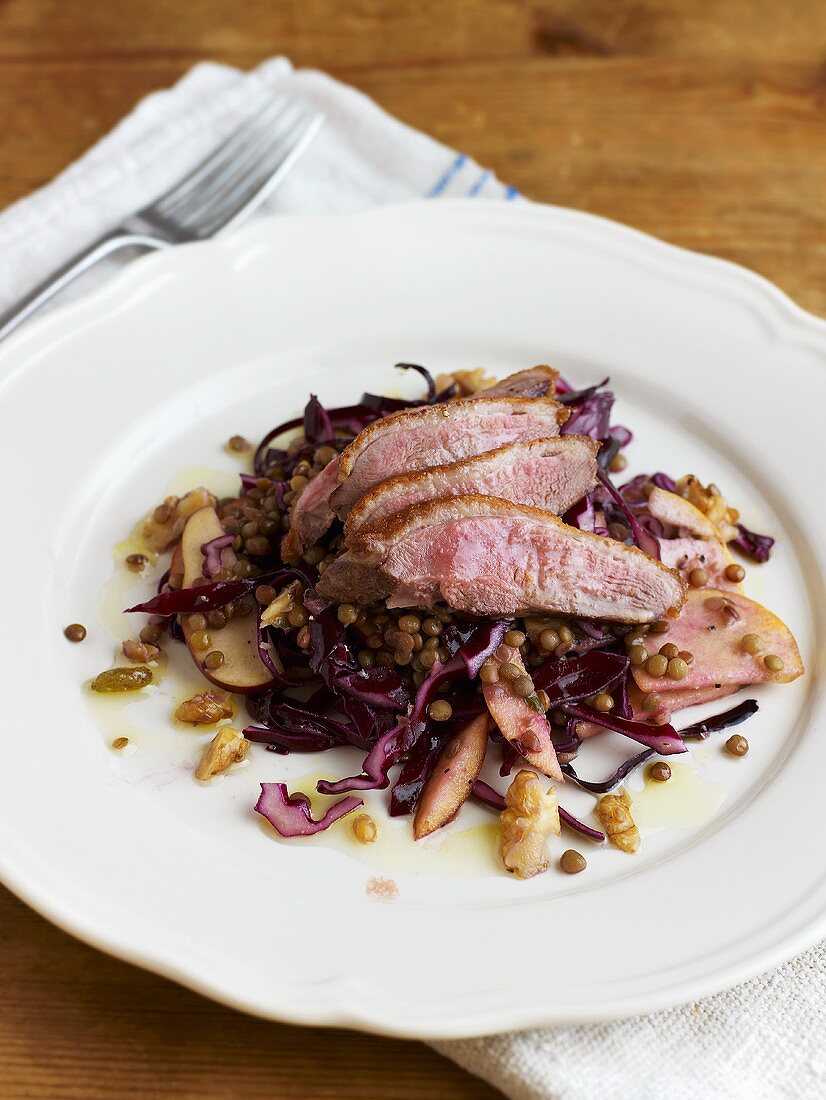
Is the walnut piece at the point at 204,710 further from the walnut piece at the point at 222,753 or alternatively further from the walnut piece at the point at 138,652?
the walnut piece at the point at 138,652

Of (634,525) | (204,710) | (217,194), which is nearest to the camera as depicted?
(204,710)

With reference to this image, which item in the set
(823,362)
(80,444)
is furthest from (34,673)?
(823,362)

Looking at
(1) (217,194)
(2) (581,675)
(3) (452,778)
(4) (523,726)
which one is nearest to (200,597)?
(3) (452,778)

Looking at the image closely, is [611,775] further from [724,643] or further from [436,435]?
[436,435]

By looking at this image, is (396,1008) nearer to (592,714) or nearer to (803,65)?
(592,714)

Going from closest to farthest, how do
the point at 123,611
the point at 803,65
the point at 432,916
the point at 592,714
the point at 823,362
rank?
the point at 432,916, the point at 592,714, the point at 123,611, the point at 823,362, the point at 803,65

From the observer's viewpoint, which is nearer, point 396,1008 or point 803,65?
point 396,1008

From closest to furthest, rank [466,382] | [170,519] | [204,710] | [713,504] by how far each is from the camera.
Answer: [204,710] < [170,519] < [713,504] < [466,382]

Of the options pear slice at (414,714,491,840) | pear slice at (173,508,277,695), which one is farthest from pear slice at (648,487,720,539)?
pear slice at (173,508,277,695)
